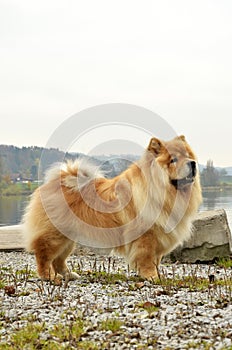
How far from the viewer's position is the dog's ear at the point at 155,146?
7.04m

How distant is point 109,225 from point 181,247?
2.97 metres

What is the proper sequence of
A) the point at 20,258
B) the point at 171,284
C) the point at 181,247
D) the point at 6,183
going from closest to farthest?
the point at 171,284 < the point at 181,247 < the point at 20,258 < the point at 6,183

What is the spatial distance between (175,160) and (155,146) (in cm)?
36

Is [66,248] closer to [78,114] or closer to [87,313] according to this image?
[78,114]

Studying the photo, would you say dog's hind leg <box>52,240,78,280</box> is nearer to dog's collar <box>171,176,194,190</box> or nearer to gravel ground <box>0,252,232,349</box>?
gravel ground <box>0,252,232,349</box>

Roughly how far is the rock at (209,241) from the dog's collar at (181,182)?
2.59 m

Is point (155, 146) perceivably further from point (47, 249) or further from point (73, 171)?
point (47, 249)

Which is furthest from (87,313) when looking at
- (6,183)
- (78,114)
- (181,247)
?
(6,183)

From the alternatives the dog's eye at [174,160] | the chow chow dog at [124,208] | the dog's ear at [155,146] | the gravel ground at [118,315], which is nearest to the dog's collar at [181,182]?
the chow chow dog at [124,208]

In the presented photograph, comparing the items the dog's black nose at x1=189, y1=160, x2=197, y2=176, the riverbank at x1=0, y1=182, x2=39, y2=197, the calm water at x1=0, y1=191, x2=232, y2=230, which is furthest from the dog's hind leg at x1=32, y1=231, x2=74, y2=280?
the riverbank at x1=0, y1=182, x2=39, y2=197

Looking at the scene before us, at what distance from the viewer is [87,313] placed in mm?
4887

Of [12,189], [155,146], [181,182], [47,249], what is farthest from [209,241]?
[12,189]

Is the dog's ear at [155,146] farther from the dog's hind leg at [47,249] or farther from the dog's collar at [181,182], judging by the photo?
the dog's hind leg at [47,249]

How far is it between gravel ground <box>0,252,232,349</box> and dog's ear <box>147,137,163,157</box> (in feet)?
6.14
